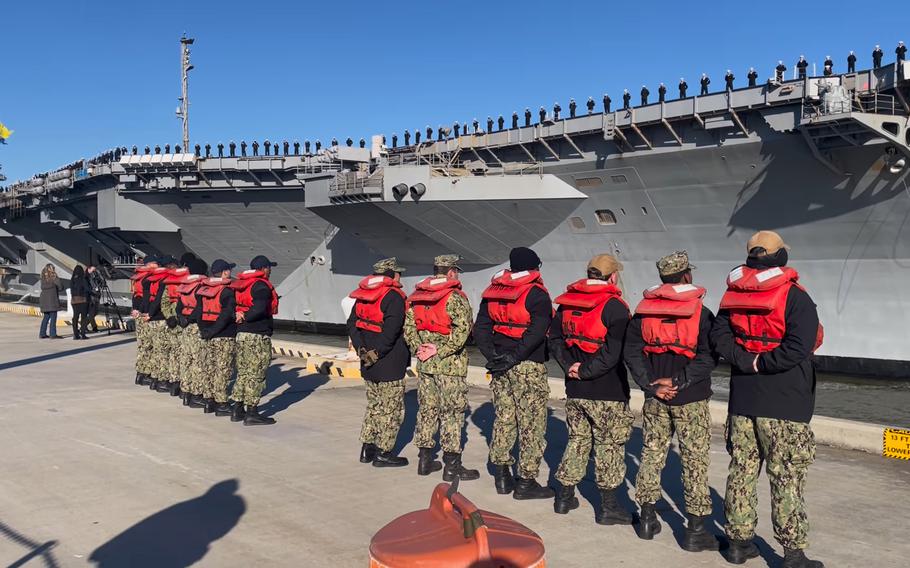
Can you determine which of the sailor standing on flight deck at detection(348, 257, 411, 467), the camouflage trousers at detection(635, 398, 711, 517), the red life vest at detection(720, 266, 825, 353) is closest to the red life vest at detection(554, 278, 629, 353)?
the camouflage trousers at detection(635, 398, 711, 517)

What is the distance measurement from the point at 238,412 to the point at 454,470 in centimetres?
341

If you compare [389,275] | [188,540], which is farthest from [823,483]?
[188,540]

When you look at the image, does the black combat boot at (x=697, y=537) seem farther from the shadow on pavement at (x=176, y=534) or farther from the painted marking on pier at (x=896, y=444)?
the painted marking on pier at (x=896, y=444)

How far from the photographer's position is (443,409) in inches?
252

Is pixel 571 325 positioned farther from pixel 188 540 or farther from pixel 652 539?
pixel 188 540

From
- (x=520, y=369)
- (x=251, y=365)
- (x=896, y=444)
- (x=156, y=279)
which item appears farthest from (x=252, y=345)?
(x=896, y=444)

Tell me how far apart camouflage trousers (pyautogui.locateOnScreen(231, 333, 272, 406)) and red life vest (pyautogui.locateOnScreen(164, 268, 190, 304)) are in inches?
91.9

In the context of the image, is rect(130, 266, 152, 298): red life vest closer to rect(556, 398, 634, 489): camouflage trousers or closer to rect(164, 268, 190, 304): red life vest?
rect(164, 268, 190, 304): red life vest

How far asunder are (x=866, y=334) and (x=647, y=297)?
1165 cm

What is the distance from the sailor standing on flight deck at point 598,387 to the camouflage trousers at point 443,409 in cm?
121

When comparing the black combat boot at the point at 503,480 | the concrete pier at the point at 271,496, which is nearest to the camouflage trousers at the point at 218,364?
the concrete pier at the point at 271,496

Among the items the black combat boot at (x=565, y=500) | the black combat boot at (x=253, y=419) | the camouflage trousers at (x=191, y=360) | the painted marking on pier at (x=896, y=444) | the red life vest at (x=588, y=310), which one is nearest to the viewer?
the red life vest at (x=588, y=310)

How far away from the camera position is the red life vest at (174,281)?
10.5 m

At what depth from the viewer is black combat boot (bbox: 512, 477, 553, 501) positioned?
5652 millimetres
